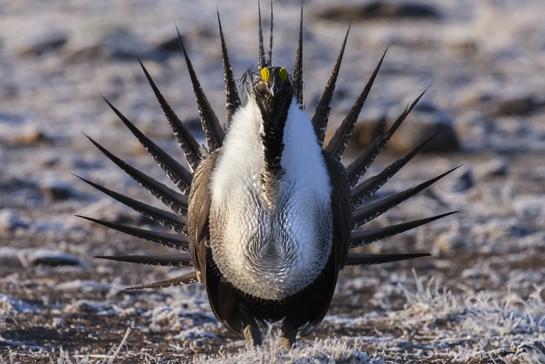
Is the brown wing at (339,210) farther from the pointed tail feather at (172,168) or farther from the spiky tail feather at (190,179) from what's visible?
the pointed tail feather at (172,168)

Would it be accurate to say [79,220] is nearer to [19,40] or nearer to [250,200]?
[250,200]

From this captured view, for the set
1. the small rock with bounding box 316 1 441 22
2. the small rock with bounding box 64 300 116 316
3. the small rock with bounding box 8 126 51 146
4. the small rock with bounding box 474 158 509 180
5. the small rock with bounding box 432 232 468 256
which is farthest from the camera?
the small rock with bounding box 316 1 441 22

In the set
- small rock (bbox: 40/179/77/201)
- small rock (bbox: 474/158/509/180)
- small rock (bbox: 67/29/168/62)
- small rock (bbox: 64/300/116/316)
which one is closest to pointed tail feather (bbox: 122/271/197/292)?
small rock (bbox: 64/300/116/316)

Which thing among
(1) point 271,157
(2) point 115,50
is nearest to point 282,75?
(1) point 271,157

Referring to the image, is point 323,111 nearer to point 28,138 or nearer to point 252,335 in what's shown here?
point 252,335

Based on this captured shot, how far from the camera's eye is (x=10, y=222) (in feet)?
19.8

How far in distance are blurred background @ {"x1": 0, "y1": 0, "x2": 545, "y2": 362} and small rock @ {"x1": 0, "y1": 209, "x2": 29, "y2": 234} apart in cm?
1

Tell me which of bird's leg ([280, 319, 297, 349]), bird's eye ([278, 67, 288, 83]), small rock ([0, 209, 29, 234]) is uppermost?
bird's eye ([278, 67, 288, 83])

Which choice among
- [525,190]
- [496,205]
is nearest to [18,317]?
[496,205]

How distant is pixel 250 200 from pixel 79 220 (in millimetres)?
3194

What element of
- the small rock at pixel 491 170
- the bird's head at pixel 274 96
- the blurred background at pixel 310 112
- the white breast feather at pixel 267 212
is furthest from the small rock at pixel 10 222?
the bird's head at pixel 274 96

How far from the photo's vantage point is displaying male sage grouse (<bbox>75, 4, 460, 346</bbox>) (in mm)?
3188

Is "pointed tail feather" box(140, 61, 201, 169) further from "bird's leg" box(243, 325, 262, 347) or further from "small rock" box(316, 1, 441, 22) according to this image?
"small rock" box(316, 1, 441, 22)

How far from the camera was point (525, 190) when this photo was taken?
24.0 feet
